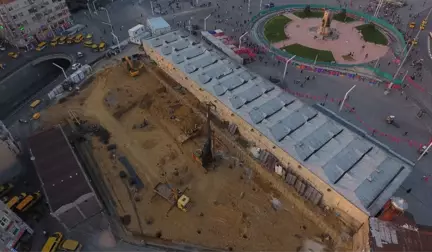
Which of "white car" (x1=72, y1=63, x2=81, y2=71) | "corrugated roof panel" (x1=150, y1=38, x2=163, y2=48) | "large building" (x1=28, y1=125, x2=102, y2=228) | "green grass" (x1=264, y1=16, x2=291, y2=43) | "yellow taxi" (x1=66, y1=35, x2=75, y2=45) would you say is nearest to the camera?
"large building" (x1=28, y1=125, x2=102, y2=228)

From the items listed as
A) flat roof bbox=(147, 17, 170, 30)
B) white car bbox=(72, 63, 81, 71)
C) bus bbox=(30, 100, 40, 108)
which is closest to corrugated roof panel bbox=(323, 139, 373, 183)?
flat roof bbox=(147, 17, 170, 30)

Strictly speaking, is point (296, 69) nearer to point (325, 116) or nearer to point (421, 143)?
point (325, 116)

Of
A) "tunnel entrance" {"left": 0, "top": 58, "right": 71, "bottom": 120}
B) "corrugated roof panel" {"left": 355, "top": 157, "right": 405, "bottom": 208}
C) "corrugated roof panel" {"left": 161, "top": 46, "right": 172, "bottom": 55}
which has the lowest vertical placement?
"tunnel entrance" {"left": 0, "top": 58, "right": 71, "bottom": 120}

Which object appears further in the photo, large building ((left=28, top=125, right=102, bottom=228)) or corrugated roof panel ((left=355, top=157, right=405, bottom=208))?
large building ((left=28, top=125, right=102, bottom=228))

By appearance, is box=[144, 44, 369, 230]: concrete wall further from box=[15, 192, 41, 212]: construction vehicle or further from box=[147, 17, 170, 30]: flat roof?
box=[15, 192, 41, 212]: construction vehicle

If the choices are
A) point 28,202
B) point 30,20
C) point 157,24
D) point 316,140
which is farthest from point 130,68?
point 316,140

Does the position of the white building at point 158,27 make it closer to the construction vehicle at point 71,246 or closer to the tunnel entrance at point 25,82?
the tunnel entrance at point 25,82

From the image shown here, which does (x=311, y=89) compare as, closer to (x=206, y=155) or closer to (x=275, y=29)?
(x=275, y=29)

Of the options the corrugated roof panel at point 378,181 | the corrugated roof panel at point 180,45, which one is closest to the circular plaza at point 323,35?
the corrugated roof panel at point 180,45
